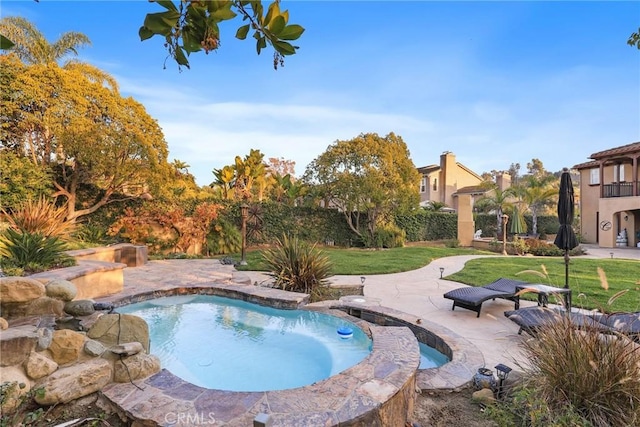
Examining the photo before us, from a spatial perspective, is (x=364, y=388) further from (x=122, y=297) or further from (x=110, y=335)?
(x=122, y=297)

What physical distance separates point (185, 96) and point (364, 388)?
12.3 metres

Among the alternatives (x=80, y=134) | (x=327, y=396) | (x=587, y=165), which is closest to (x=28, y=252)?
(x=327, y=396)

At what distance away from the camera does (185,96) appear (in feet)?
40.0

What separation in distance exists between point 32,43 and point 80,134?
689 centimetres

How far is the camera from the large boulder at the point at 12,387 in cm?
258

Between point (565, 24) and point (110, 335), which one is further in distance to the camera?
point (565, 24)

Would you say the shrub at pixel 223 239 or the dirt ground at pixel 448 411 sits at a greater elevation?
the shrub at pixel 223 239

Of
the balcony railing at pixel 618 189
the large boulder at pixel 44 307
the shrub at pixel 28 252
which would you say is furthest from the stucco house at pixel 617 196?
the shrub at pixel 28 252

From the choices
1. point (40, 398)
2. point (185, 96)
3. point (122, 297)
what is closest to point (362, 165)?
point (185, 96)

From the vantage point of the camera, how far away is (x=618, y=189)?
70.4ft

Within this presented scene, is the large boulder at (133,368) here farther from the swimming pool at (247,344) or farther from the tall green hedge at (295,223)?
the tall green hedge at (295,223)

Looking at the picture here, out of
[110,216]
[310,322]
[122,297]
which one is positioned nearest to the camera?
[310,322]

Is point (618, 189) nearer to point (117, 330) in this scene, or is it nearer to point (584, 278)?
point (584, 278)

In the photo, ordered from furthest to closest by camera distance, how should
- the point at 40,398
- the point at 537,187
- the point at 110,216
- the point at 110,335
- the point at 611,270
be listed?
the point at 537,187 → the point at 110,216 → the point at 611,270 → the point at 110,335 → the point at 40,398
